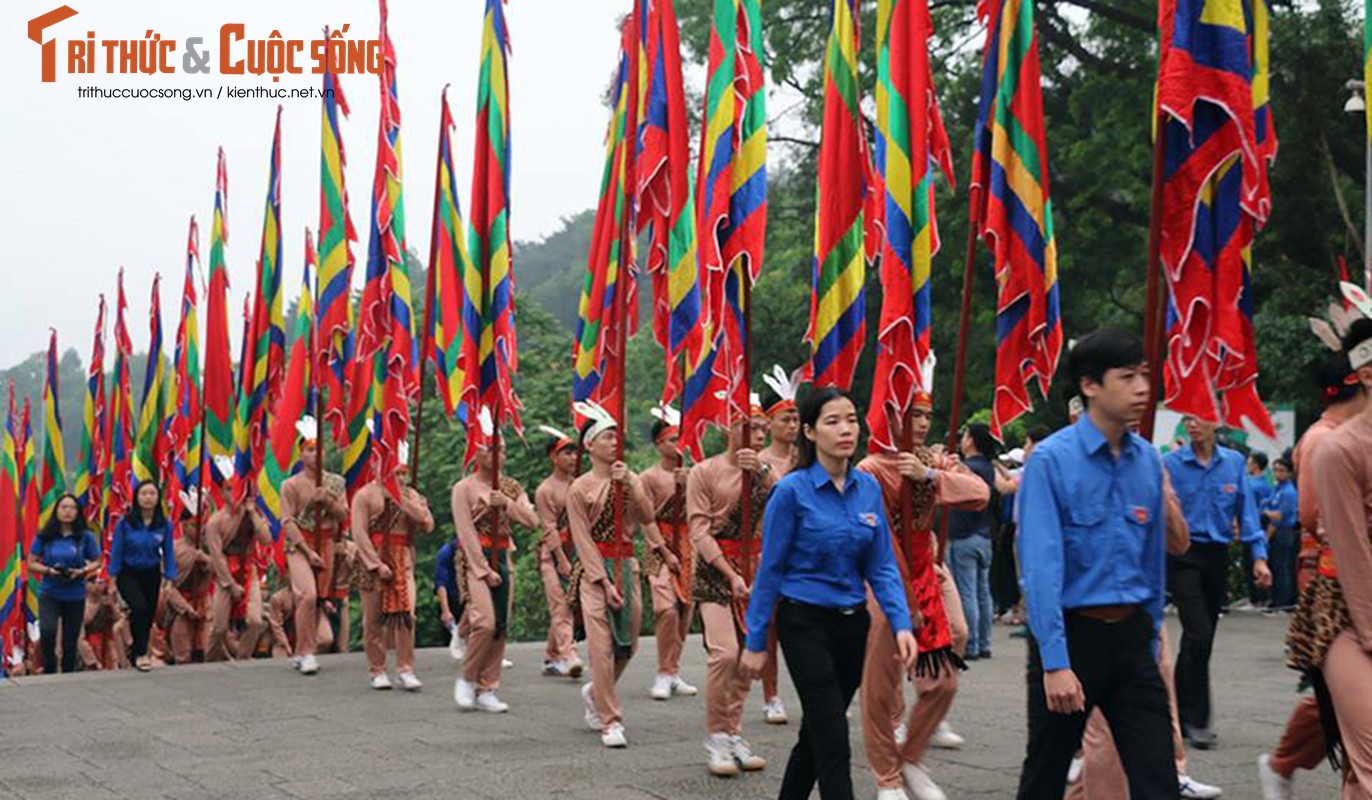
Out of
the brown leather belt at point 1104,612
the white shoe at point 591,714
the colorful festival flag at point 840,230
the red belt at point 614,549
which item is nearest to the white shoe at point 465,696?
the white shoe at point 591,714

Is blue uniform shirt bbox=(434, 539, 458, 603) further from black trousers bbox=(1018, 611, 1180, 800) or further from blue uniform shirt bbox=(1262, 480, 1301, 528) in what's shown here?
black trousers bbox=(1018, 611, 1180, 800)

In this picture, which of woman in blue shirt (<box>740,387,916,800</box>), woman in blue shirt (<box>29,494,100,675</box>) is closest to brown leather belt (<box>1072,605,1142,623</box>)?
woman in blue shirt (<box>740,387,916,800</box>)

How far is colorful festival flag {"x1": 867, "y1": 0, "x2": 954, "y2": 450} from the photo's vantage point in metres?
8.45

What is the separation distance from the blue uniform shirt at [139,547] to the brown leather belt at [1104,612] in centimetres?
1111

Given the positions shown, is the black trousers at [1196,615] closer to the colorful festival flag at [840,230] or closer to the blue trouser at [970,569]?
the colorful festival flag at [840,230]

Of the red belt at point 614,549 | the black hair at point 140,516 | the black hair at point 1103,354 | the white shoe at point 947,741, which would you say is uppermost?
the black hair at point 1103,354

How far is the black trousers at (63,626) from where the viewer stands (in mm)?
14703

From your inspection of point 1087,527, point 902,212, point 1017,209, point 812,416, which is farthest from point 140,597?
point 1087,527

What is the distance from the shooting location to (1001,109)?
875 cm

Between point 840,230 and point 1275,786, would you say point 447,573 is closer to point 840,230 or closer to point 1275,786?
point 840,230

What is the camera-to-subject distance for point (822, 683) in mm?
5777

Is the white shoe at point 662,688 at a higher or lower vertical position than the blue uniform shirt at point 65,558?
lower

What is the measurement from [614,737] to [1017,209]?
3660mm

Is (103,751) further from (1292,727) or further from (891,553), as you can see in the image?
(1292,727)
